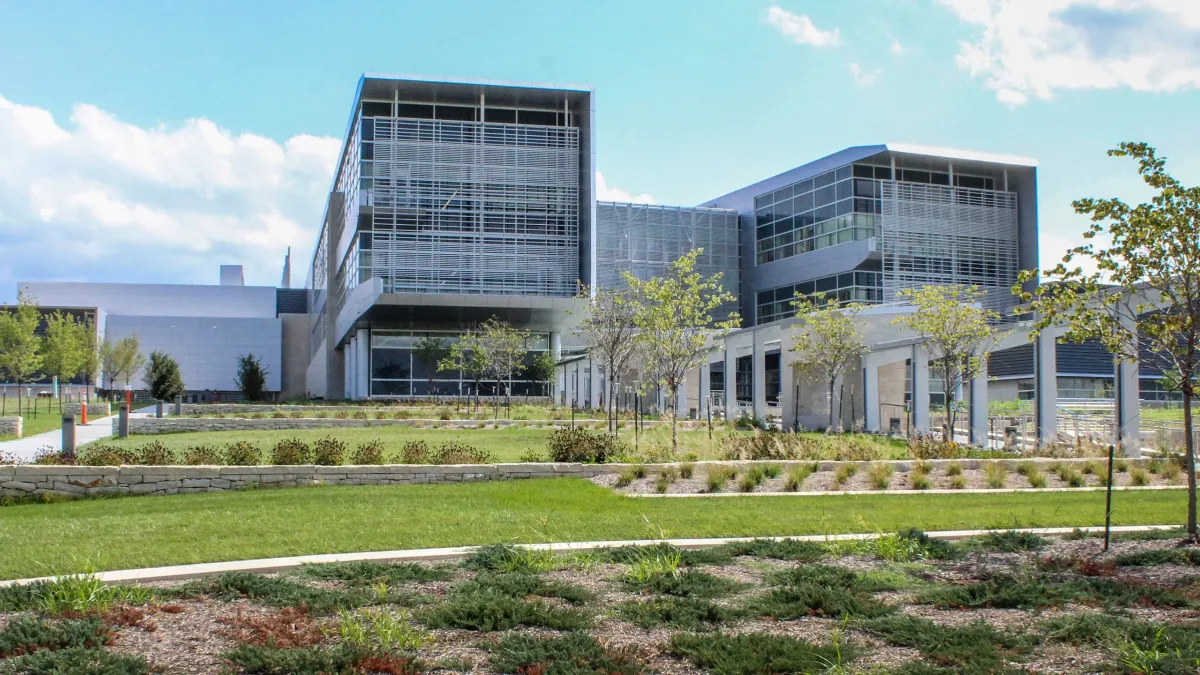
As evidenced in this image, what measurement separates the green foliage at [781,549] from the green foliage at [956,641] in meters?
2.06

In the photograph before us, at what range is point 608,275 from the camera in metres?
58.6

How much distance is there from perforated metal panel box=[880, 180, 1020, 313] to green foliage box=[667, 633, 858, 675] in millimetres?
47187

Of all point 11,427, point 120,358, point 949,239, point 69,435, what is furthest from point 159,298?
Answer: point 69,435

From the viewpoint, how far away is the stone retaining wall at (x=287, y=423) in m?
28.5

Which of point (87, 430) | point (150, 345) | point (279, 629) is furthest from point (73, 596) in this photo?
point (150, 345)

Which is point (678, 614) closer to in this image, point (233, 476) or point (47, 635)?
point (47, 635)

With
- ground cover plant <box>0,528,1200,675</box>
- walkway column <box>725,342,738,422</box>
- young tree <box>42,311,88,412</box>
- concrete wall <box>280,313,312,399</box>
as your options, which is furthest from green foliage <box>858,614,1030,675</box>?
concrete wall <box>280,313,312,399</box>

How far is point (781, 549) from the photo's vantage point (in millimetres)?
7930

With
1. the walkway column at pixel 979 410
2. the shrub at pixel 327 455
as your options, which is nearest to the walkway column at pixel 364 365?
the walkway column at pixel 979 410

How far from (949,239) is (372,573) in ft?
167

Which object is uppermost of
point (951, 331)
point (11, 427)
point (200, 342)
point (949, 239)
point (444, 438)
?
point (949, 239)

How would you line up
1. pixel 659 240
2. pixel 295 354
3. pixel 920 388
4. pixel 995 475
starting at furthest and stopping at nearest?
1. pixel 295 354
2. pixel 659 240
3. pixel 920 388
4. pixel 995 475

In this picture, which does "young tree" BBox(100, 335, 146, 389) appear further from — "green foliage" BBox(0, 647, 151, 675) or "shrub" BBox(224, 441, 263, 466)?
"green foliage" BBox(0, 647, 151, 675)

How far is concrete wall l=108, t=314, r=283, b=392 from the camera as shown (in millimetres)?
82438
